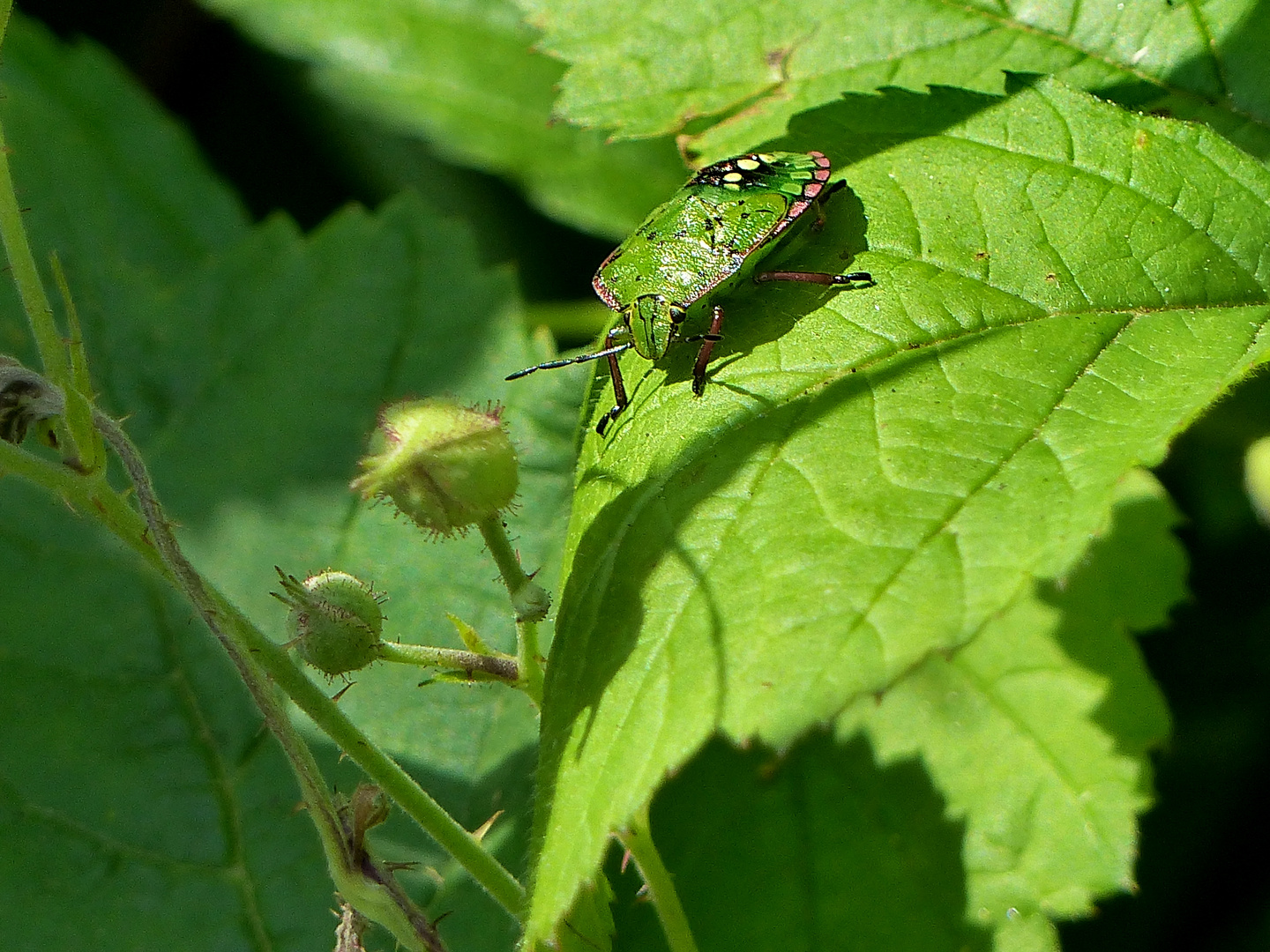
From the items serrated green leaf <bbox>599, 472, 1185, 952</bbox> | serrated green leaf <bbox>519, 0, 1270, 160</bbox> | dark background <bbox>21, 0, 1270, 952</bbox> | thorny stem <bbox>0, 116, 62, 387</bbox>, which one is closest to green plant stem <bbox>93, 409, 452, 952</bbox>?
thorny stem <bbox>0, 116, 62, 387</bbox>

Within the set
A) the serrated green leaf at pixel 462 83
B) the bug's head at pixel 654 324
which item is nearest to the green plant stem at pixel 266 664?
the bug's head at pixel 654 324

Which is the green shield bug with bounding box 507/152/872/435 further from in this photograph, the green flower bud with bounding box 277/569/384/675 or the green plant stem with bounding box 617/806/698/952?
the green plant stem with bounding box 617/806/698/952

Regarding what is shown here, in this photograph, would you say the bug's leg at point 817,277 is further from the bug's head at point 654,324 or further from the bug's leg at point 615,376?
the bug's leg at point 615,376

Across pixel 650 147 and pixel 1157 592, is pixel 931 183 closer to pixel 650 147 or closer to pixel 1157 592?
pixel 1157 592

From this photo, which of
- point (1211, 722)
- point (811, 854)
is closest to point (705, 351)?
point (811, 854)

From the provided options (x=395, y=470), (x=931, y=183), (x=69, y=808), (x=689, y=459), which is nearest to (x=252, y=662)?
(x=395, y=470)

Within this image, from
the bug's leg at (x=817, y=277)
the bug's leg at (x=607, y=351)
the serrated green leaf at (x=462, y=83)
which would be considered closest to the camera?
the bug's leg at (x=817, y=277)
